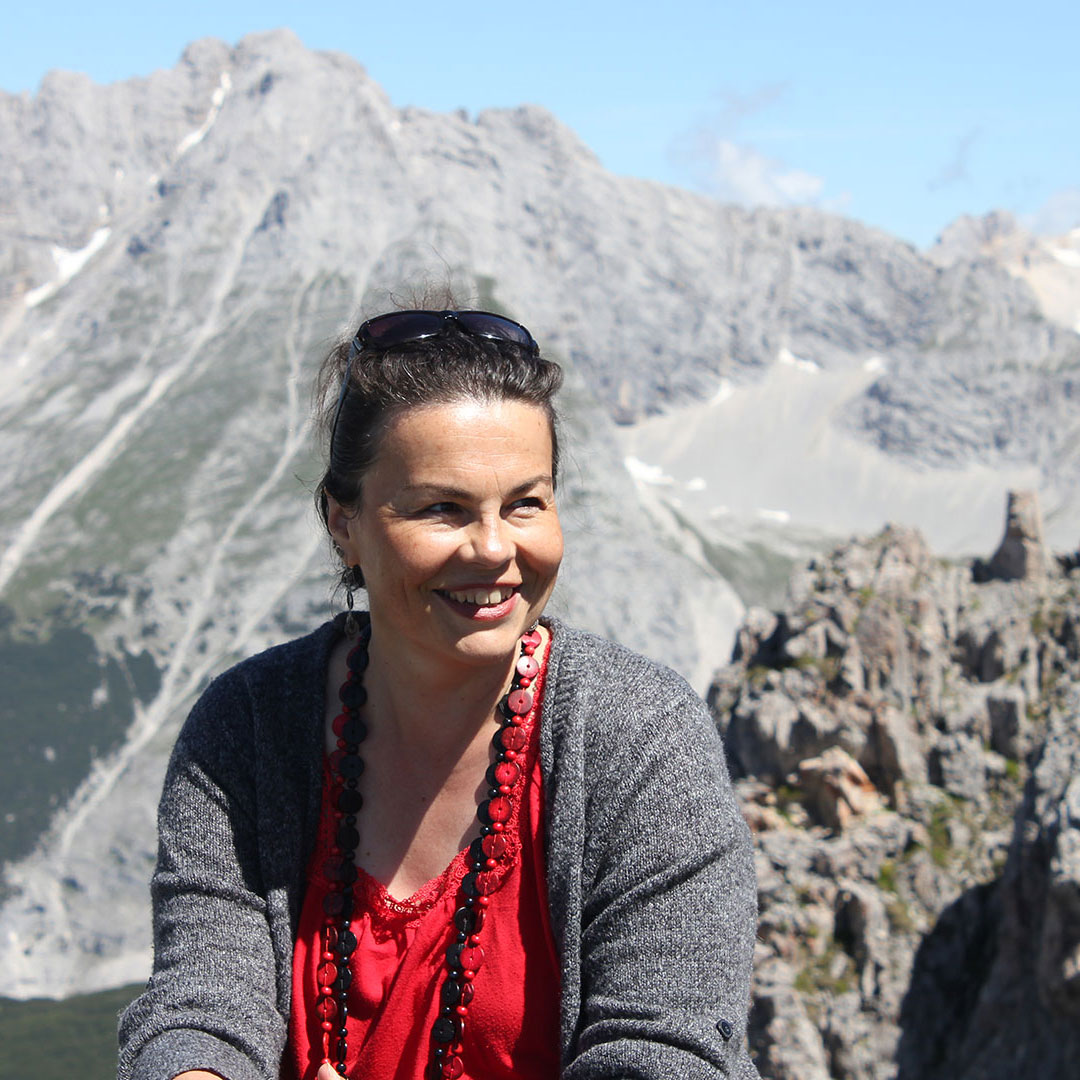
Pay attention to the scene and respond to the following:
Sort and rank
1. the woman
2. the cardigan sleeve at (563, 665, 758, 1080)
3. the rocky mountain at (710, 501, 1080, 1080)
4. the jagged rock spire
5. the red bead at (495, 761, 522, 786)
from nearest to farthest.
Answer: the cardigan sleeve at (563, 665, 758, 1080), the woman, the red bead at (495, 761, 522, 786), the rocky mountain at (710, 501, 1080, 1080), the jagged rock spire

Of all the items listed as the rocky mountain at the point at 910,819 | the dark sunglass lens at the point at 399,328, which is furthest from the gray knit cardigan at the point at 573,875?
the rocky mountain at the point at 910,819

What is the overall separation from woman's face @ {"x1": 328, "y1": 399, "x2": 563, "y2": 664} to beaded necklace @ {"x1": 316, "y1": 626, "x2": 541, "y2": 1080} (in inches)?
12.0

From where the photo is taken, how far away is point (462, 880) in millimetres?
4711

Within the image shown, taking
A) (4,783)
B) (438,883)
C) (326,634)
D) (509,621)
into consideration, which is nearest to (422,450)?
(509,621)

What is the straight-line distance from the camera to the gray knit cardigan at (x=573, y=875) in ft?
14.5

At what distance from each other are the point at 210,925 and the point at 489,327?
2719mm

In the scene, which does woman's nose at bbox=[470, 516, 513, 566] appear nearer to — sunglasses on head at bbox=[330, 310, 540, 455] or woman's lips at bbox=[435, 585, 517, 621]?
woman's lips at bbox=[435, 585, 517, 621]

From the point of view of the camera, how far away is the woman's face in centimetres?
459

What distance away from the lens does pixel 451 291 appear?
5738mm

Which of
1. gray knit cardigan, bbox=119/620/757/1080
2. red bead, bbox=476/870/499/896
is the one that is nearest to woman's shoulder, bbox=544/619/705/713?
gray knit cardigan, bbox=119/620/757/1080

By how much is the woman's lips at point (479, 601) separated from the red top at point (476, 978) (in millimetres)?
611

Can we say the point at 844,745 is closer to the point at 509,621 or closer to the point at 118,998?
the point at 509,621

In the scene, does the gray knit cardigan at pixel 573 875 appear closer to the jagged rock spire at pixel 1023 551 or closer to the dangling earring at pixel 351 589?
the dangling earring at pixel 351 589

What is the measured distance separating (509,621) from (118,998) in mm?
141173
